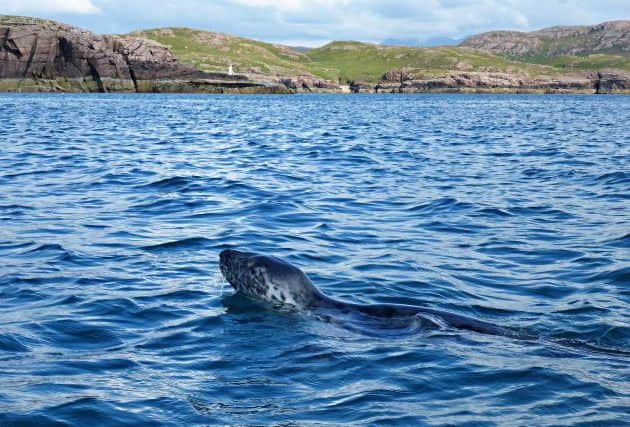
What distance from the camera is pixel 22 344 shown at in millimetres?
8008

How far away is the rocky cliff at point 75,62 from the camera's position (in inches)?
5133

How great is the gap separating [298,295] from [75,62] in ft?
430

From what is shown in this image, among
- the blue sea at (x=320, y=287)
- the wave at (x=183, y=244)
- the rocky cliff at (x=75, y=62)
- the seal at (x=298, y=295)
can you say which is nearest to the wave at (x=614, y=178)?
the blue sea at (x=320, y=287)

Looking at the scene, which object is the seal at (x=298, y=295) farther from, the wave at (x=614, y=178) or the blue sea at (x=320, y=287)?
the wave at (x=614, y=178)

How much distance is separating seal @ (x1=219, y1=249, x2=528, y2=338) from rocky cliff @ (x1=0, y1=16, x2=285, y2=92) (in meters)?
130

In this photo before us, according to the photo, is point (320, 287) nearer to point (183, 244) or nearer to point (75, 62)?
point (183, 244)

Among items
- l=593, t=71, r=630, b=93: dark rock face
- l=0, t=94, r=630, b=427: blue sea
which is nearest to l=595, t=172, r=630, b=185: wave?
l=0, t=94, r=630, b=427: blue sea

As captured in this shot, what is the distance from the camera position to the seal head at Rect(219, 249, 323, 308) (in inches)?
391

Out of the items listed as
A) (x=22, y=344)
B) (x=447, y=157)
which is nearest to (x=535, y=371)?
(x=22, y=344)

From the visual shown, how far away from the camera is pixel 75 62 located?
431ft

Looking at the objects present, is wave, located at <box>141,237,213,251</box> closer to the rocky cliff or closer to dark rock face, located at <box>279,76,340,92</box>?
the rocky cliff

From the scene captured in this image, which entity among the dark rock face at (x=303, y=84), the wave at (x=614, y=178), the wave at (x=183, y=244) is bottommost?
the wave at (x=183, y=244)

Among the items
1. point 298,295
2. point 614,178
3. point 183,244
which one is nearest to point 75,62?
point 614,178

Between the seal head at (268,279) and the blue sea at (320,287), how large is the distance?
266 mm
